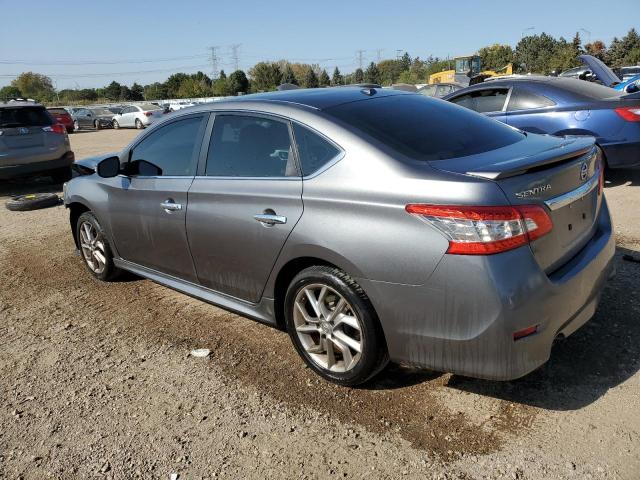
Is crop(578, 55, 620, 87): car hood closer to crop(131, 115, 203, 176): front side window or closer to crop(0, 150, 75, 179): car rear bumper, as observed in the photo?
crop(131, 115, 203, 176): front side window

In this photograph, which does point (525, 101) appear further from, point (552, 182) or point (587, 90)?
point (552, 182)

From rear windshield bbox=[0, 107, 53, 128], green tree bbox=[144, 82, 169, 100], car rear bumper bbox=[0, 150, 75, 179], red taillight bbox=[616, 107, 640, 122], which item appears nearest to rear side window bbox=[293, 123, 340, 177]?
red taillight bbox=[616, 107, 640, 122]

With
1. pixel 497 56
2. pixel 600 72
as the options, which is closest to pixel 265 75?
pixel 497 56

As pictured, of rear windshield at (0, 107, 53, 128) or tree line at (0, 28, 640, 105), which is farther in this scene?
tree line at (0, 28, 640, 105)

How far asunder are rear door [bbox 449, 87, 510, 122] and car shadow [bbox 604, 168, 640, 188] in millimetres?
1785

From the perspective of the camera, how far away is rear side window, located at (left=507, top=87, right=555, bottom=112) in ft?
23.4

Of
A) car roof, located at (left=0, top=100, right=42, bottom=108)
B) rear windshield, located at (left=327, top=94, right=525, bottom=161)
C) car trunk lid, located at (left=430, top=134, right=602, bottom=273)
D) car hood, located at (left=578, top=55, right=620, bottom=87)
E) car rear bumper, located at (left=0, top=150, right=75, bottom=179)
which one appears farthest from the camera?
car roof, located at (left=0, top=100, right=42, bottom=108)

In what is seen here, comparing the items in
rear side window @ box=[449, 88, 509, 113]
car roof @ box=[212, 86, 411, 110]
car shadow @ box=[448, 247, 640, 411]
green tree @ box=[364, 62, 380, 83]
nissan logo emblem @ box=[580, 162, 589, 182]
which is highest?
car roof @ box=[212, 86, 411, 110]

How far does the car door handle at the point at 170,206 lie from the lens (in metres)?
3.76

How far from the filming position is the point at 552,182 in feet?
8.51

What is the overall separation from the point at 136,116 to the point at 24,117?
21730 mm

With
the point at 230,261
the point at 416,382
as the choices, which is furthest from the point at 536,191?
the point at 230,261

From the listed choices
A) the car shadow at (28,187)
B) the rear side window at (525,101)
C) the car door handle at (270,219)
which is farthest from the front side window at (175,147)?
the car shadow at (28,187)

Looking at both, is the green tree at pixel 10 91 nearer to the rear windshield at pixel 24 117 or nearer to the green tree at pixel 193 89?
the green tree at pixel 193 89
